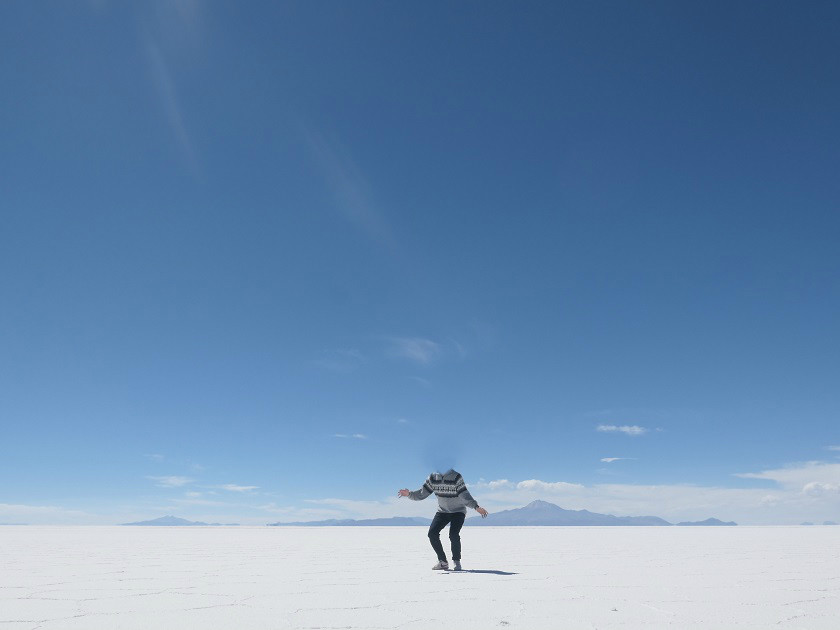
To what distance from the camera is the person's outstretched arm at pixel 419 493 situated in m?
9.19

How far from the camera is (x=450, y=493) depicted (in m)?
9.20

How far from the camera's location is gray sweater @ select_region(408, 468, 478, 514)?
9156 millimetres
